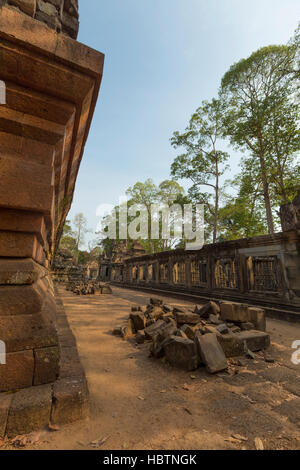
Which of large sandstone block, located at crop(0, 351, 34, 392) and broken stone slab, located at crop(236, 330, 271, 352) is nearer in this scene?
large sandstone block, located at crop(0, 351, 34, 392)

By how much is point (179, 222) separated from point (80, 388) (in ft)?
82.0

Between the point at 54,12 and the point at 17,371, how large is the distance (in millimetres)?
2895

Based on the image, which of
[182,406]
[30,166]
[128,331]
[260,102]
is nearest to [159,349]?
[182,406]

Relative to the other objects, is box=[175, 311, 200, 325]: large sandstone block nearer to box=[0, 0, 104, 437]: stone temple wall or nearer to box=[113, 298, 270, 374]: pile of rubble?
box=[113, 298, 270, 374]: pile of rubble

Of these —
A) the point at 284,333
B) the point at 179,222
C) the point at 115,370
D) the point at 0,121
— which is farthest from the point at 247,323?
the point at 179,222

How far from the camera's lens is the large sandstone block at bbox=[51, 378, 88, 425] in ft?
4.15

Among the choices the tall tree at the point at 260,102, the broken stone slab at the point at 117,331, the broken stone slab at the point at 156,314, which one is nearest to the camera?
the broken stone slab at the point at 117,331

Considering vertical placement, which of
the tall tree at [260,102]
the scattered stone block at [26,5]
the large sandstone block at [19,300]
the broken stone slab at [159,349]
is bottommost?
the broken stone slab at [159,349]

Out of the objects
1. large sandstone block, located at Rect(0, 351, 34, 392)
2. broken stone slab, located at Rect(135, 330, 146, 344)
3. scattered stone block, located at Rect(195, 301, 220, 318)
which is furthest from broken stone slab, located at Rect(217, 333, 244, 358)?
large sandstone block, located at Rect(0, 351, 34, 392)

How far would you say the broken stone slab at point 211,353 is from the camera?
209cm

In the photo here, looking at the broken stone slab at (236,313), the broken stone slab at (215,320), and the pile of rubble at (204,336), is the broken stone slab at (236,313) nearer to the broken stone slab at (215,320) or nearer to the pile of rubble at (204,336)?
A: the pile of rubble at (204,336)

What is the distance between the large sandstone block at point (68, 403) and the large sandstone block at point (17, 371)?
198 millimetres

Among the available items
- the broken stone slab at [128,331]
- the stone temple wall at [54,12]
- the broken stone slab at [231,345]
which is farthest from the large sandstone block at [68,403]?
the stone temple wall at [54,12]

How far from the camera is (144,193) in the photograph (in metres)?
27.7
